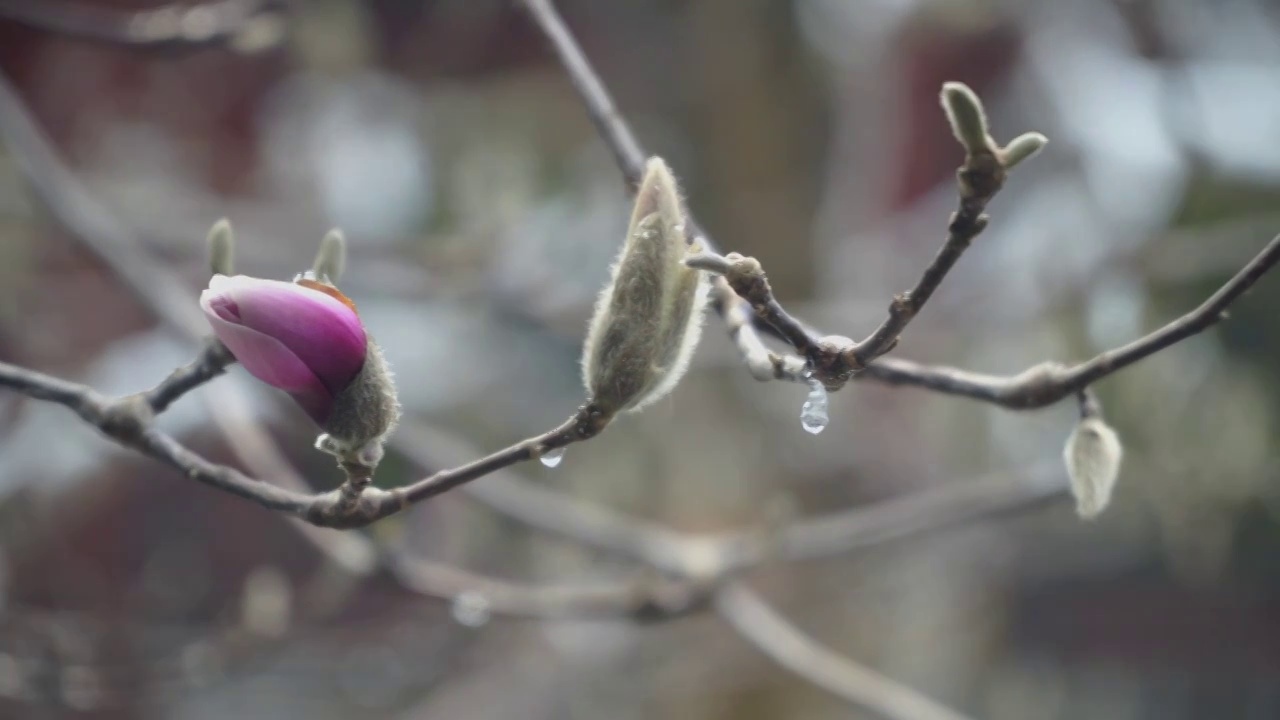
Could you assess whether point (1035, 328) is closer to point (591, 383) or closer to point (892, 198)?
point (892, 198)

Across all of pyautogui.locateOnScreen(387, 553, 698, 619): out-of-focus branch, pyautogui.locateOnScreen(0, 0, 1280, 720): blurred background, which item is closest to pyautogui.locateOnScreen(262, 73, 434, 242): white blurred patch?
pyautogui.locateOnScreen(0, 0, 1280, 720): blurred background

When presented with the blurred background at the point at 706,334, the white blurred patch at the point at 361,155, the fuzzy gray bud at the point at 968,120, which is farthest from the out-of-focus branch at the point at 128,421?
the white blurred patch at the point at 361,155

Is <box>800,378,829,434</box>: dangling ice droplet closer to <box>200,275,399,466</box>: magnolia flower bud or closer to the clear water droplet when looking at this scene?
<box>200,275,399,466</box>: magnolia flower bud

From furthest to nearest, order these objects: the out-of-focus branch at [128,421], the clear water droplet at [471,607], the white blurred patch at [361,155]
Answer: the white blurred patch at [361,155]
the clear water droplet at [471,607]
the out-of-focus branch at [128,421]

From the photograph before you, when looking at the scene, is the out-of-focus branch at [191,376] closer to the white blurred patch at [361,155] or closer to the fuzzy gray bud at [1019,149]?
the fuzzy gray bud at [1019,149]

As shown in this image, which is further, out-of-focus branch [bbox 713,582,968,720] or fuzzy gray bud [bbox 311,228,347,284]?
out-of-focus branch [bbox 713,582,968,720]

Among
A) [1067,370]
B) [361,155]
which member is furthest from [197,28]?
[361,155]
